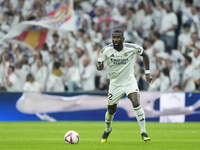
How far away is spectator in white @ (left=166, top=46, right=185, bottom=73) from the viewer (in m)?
16.8

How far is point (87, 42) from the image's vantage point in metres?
17.4

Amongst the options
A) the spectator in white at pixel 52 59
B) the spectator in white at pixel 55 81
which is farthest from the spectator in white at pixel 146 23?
the spectator in white at pixel 55 81

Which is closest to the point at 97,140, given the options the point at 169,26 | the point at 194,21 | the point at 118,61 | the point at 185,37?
the point at 118,61

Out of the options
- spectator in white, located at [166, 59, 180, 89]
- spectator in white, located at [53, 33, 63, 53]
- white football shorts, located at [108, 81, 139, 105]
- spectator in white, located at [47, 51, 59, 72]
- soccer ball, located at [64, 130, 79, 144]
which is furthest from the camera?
spectator in white, located at [53, 33, 63, 53]

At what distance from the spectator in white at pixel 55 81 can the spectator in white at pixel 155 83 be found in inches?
143

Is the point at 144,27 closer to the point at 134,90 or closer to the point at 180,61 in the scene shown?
the point at 180,61

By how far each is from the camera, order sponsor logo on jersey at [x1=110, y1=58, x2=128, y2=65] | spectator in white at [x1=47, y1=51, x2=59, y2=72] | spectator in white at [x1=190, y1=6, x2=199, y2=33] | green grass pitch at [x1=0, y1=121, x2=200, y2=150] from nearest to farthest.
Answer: green grass pitch at [x1=0, y1=121, x2=200, y2=150], sponsor logo on jersey at [x1=110, y1=58, x2=128, y2=65], spectator in white at [x1=47, y1=51, x2=59, y2=72], spectator in white at [x1=190, y1=6, x2=199, y2=33]

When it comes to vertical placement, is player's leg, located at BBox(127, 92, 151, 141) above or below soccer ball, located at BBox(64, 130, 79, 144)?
above

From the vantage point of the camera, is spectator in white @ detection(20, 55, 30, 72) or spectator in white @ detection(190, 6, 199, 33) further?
spectator in white @ detection(190, 6, 199, 33)

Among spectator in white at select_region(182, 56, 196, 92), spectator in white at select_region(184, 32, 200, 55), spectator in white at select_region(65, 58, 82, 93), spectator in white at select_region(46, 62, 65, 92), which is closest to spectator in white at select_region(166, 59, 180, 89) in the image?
spectator in white at select_region(182, 56, 196, 92)

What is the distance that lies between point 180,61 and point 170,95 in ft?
5.07

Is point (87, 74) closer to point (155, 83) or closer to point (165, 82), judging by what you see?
point (155, 83)

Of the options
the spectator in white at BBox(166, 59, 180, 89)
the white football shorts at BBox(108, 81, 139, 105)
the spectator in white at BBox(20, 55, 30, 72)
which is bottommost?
the spectator in white at BBox(166, 59, 180, 89)

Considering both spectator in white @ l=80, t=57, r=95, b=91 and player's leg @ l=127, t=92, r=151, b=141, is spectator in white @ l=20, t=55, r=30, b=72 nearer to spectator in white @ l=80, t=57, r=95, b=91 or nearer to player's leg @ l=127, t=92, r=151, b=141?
spectator in white @ l=80, t=57, r=95, b=91
